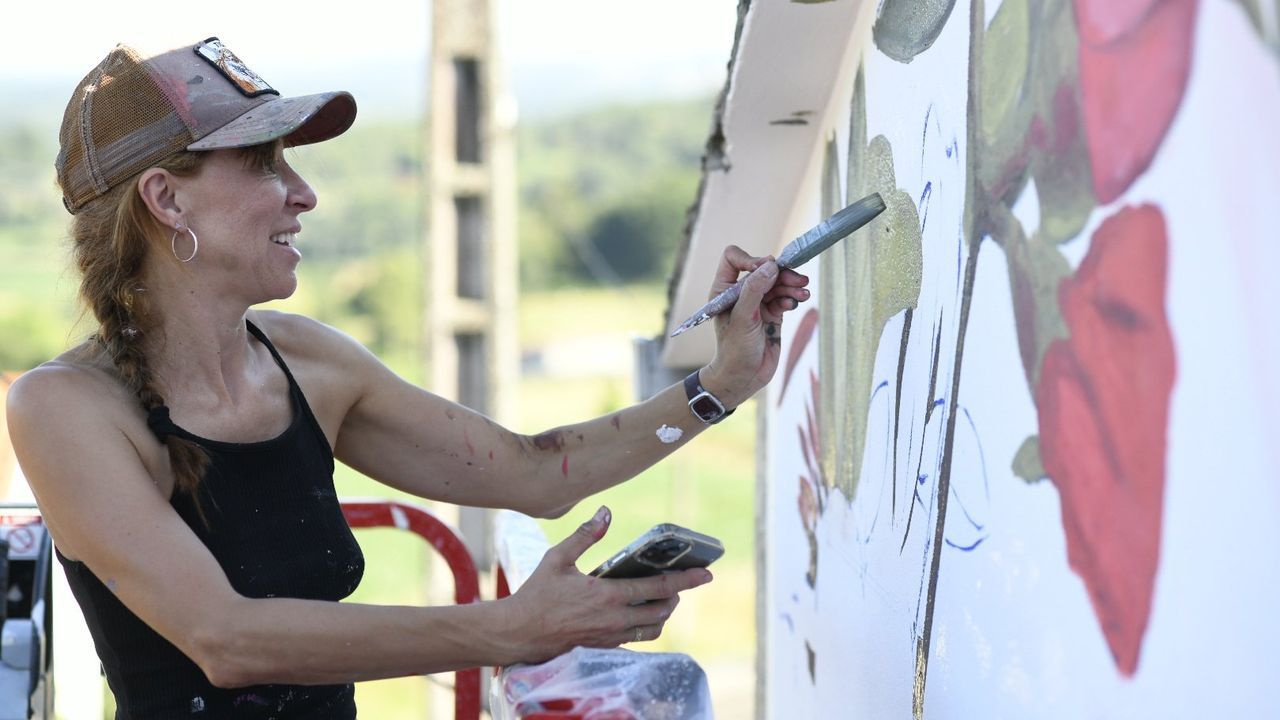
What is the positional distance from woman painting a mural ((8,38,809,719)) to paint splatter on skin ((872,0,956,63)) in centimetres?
43

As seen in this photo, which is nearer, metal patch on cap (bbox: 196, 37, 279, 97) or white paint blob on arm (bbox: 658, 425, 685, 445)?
metal patch on cap (bbox: 196, 37, 279, 97)

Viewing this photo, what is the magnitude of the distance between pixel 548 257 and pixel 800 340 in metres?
42.8

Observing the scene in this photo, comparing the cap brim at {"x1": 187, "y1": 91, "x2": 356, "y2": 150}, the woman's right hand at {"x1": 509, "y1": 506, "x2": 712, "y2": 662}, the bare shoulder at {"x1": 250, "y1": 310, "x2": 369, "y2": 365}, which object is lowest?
the woman's right hand at {"x1": 509, "y1": 506, "x2": 712, "y2": 662}

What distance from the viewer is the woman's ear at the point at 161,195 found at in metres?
2.19

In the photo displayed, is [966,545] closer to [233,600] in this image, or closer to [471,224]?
[233,600]

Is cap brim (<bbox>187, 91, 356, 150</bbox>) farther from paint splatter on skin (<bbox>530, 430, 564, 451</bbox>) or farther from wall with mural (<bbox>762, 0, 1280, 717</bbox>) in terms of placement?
wall with mural (<bbox>762, 0, 1280, 717</bbox>)

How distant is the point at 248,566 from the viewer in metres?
2.19

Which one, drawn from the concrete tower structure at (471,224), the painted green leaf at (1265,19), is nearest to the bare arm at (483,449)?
the painted green leaf at (1265,19)

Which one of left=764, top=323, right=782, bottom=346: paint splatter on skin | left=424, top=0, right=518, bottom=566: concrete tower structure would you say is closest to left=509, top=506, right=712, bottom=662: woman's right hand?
left=764, top=323, right=782, bottom=346: paint splatter on skin

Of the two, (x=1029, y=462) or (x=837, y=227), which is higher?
(x=837, y=227)

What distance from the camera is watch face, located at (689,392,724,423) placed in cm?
248

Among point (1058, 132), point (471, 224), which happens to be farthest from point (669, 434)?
point (471, 224)

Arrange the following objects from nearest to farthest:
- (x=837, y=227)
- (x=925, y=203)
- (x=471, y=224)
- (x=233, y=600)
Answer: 1. (x=233, y=600)
2. (x=925, y=203)
3. (x=837, y=227)
4. (x=471, y=224)

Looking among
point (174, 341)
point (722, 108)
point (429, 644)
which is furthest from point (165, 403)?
point (722, 108)
